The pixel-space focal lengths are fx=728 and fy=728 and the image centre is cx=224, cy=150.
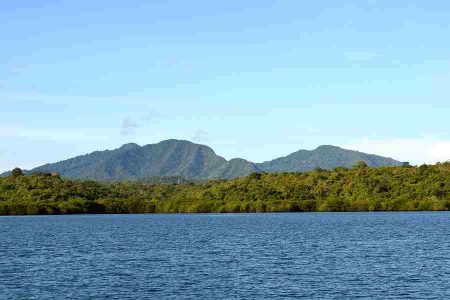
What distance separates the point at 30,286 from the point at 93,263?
20.8 meters

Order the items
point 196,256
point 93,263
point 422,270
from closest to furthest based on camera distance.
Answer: point 422,270
point 93,263
point 196,256

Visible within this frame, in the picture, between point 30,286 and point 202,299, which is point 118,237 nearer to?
point 30,286

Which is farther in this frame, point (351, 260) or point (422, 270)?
point (351, 260)

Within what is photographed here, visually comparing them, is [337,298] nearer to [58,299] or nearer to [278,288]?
[278,288]

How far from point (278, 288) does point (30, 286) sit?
23896 mm

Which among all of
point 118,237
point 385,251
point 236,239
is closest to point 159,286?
point 385,251

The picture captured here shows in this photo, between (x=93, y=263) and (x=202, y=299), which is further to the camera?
(x=93, y=263)

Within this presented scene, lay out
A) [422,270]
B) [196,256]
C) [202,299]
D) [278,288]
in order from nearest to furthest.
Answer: [202,299] → [278,288] → [422,270] → [196,256]

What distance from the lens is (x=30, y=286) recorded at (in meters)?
70.4

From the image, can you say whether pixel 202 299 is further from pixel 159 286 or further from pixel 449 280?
pixel 449 280

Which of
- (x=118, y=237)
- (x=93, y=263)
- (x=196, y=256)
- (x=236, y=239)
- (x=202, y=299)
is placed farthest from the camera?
(x=118, y=237)

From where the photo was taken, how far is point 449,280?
238 ft

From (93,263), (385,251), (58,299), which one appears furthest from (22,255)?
(385,251)

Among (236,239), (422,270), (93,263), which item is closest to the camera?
(422,270)
